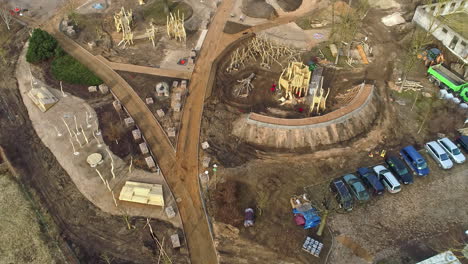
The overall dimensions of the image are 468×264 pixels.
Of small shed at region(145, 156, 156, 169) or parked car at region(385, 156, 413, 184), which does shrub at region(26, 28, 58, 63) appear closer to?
small shed at region(145, 156, 156, 169)

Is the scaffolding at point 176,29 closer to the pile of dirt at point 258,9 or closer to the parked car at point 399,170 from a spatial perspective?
the pile of dirt at point 258,9

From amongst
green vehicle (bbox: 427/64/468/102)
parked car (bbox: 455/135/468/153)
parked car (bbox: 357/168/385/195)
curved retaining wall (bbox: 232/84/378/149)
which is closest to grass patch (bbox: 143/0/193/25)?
curved retaining wall (bbox: 232/84/378/149)

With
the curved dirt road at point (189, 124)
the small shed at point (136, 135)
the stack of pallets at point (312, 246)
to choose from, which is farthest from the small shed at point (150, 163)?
the stack of pallets at point (312, 246)

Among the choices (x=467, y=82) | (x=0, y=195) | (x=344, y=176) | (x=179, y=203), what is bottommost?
(x=0, y=195)

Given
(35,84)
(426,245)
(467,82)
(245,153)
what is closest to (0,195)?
(35,84)

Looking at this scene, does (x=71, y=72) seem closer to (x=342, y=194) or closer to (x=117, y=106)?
(x=117, y=106)

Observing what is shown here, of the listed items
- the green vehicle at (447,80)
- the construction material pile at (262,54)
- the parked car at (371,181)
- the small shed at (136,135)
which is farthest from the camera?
the construction material pile at (262,54)

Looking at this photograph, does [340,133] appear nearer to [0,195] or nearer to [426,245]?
[426,245]
